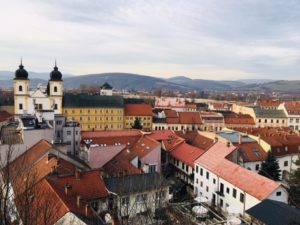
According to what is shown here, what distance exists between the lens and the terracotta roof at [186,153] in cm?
3817

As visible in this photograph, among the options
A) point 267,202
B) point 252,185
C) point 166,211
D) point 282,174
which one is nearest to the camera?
point 267,202

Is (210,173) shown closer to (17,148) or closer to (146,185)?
(146,185)

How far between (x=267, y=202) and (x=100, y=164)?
18.8m

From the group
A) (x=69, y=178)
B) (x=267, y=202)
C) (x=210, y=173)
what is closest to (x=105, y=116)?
(x=210, y=173)

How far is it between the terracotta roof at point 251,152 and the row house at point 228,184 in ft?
12.8

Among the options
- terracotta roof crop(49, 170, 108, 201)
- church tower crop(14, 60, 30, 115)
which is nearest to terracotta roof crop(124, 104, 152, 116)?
church tower crop(14, 60, 30, 115)

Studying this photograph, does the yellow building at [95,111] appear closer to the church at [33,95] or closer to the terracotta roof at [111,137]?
the church at [33,95]

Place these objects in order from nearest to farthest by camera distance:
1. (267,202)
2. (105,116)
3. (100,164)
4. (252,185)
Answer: (267,202) → (252,185) → (100,164) → (105,116)

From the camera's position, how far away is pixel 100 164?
3469cm

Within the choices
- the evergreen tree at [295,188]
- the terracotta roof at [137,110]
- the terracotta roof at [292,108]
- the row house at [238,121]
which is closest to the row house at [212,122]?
the row house at [238,121]

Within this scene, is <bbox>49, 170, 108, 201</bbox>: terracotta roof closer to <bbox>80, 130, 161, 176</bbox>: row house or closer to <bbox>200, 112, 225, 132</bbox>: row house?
<bbox>80, 130, 161, 176</bbox>: row house

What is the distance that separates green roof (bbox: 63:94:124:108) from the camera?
→ 7375 centimetres

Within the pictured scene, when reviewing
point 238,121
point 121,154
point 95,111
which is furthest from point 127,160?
point 238,121

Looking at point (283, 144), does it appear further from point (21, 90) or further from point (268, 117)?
point (21, 90)
